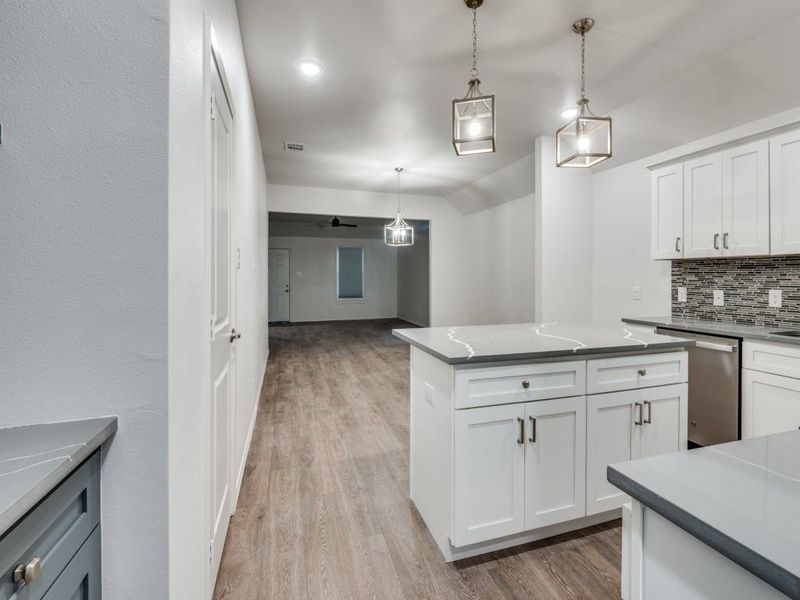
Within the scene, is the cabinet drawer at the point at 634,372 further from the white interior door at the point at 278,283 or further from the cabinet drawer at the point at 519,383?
the white interior door at the point at 278,283

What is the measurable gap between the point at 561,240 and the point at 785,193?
180cm

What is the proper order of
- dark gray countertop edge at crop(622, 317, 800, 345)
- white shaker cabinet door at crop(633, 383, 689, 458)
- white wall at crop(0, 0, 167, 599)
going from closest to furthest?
white wall at crop(0, 0, 167, 599), white shaker cabinet door at crop(633, 383, 689, 458), dark gray countertop edge at crop(622, 317, 800, 345)

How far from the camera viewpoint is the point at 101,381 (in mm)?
850

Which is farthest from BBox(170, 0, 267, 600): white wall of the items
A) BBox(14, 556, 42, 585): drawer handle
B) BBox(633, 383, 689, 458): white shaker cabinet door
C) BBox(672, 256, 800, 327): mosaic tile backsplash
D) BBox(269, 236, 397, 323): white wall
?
BBox(269, 236, 397, 323): white wall

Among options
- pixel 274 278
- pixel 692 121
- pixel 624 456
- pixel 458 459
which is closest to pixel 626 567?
pixel 458 459

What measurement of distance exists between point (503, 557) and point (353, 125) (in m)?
3.76

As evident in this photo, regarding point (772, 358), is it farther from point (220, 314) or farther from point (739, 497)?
point (220, 314)

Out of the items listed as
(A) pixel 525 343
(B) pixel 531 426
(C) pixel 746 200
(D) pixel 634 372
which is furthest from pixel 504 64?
(B) pixel 531 426

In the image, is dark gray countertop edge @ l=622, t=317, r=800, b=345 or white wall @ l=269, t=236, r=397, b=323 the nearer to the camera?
dark gray countertop edge @ l=622, t=317, r=800, b=345

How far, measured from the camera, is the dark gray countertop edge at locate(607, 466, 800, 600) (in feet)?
1.36

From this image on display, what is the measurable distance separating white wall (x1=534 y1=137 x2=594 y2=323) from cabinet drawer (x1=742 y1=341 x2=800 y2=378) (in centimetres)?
171

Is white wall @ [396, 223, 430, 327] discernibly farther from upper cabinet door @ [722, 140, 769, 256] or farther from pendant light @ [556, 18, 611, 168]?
pendant light @ [556, 18, 611, 168]

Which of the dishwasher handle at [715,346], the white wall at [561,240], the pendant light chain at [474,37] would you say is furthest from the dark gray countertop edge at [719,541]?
the white wall at [561,240]

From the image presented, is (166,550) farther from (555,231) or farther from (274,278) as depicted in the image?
(274,278)
